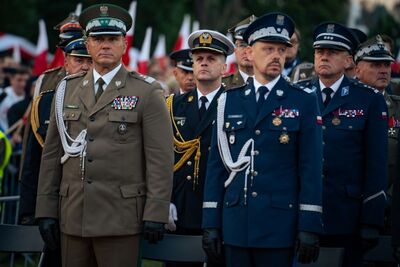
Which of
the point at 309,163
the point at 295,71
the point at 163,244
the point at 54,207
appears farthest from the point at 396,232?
the point at 295,71

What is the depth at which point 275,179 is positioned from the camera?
23.8 ft

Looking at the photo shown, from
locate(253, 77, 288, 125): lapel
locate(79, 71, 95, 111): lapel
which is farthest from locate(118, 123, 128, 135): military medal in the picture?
locate(253, 77, 288, 125): lapel

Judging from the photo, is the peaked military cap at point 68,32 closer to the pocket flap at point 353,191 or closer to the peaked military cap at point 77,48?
the peaked military cap at point 77,48

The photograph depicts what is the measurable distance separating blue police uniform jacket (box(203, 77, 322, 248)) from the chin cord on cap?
3 cm

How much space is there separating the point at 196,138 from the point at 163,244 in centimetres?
114

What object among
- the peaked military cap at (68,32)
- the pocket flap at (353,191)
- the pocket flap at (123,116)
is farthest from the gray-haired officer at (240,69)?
the pocket flap at (123,116)

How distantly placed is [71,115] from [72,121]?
4 centimetres

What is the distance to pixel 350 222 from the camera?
325 inches

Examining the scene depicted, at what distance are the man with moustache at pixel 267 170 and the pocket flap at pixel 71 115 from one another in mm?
998

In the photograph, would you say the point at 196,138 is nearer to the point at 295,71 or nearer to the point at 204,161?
the point at 204,161

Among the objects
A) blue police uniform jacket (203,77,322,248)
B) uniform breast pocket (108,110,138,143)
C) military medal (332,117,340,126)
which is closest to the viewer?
blue police uniform jacket (203,77,322,248)

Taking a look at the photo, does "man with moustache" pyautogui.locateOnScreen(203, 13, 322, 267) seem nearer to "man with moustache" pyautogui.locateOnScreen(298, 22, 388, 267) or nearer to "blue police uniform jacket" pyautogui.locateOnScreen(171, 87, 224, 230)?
"man with moustache" pyautogui.locateOnScreen(298, 22, 388, 267)

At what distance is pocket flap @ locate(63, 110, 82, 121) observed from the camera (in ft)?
25.4

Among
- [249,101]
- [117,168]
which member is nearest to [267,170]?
[249,101]
